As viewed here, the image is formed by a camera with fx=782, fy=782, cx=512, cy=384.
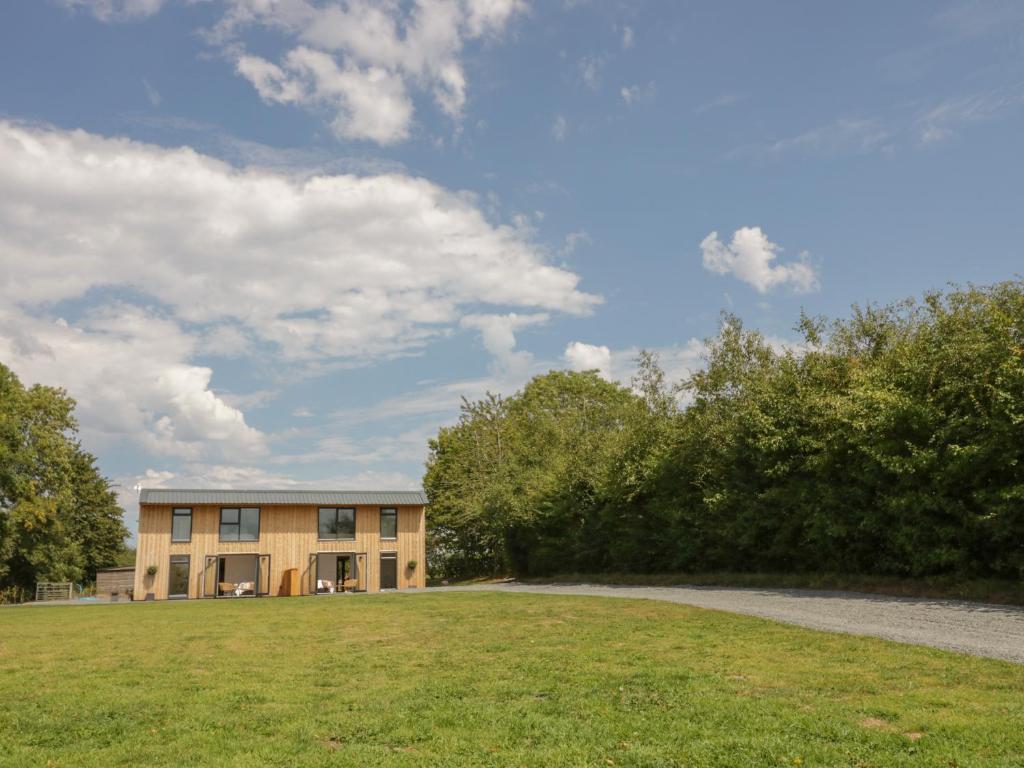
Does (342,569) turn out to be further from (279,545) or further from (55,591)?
(55,591)

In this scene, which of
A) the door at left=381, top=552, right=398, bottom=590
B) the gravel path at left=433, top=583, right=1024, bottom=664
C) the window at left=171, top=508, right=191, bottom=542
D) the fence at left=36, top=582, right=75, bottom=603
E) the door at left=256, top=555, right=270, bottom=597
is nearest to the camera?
the gravel path at left=433, top=583, right=1024, bottom=664

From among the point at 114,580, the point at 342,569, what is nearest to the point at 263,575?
the point at 342,569

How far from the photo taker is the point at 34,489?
41.0 m

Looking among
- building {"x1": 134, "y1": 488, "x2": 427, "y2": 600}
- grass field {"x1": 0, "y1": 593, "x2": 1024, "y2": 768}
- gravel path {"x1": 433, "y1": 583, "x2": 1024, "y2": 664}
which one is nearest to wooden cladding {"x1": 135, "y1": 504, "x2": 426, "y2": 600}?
building {"x1": 134, "y1": 488, "x2": 427, "y2": 600}

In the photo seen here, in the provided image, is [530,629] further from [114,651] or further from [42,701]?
[42,701]

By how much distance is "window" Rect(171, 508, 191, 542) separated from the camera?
3841cm

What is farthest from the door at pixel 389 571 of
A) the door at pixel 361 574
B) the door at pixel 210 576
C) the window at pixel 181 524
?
the window at pixel 181 524

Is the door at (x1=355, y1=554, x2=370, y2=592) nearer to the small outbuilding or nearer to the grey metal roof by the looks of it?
the grey metal roof

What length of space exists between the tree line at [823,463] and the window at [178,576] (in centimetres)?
1672

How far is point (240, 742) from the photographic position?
6.34m

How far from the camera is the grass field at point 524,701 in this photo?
5785mm

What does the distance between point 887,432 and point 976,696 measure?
40.6 feet

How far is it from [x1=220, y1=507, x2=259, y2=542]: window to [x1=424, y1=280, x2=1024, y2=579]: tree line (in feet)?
44.0

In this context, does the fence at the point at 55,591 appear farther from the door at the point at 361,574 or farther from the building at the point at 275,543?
the door at the point at 361,574
